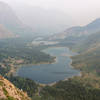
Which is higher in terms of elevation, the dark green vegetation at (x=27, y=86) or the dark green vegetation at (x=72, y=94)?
the dark green vegetation at (x=27, y=86)

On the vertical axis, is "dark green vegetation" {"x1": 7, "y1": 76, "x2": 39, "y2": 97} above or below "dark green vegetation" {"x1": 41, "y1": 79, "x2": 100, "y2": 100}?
above

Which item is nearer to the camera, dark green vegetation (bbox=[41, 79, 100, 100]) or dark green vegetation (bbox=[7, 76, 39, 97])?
dark green vegetation (bbox=[41, 79, 100, 100])

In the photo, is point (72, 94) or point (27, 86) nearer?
point (72, 94)

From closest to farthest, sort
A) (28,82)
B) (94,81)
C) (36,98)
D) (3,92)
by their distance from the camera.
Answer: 1. (3,92)
2. (36,98)
3. (28,82)
4. (94,81)

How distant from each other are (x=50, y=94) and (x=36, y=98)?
17.9 m

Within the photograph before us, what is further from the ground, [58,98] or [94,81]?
[94,81]

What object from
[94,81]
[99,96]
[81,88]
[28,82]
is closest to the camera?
[99,96]

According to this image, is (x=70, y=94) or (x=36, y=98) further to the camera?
(x=70, y=94)

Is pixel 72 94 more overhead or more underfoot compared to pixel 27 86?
more underfoot

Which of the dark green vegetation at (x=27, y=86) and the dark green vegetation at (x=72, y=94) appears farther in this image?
the dark green vegetation at (x=27, y=86)

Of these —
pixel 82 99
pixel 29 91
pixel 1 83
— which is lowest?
pixel 82 99

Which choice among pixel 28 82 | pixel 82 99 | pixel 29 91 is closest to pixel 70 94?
pixel 82 99

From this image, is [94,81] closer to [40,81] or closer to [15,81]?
[40,81]

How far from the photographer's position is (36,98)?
120625 mm
